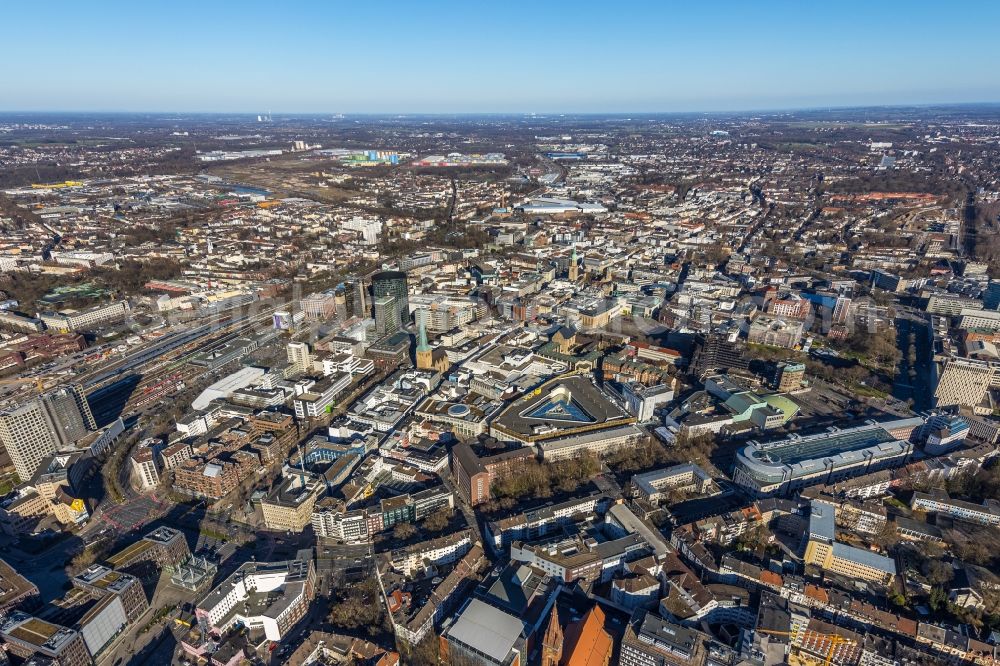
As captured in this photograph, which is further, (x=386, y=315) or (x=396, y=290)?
(x=396, y=290)

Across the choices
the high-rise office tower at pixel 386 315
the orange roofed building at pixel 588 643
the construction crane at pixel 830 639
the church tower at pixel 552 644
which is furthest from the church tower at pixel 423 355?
the construction crane at pixel 830 639

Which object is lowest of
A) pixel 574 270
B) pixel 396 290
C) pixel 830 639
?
pixel 574 270

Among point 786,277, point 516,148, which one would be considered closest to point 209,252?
point 786,277

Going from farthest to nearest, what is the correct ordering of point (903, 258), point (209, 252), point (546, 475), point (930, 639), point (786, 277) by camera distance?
point (209, 252)
point (903, 258)
point (786, 277)
point (546, 475)
point (930, 639)

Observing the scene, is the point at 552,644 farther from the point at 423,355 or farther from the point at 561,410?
the point at 423,355

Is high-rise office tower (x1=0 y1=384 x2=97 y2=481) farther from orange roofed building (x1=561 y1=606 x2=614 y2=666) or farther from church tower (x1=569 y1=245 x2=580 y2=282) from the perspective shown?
church tower (x1=569 y1=245 x2=580 y2=282)

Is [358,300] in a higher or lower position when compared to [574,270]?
lower

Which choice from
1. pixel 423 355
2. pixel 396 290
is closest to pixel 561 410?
pixel 423 355

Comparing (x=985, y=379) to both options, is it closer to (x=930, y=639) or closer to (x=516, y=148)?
(x=930, y=639)
